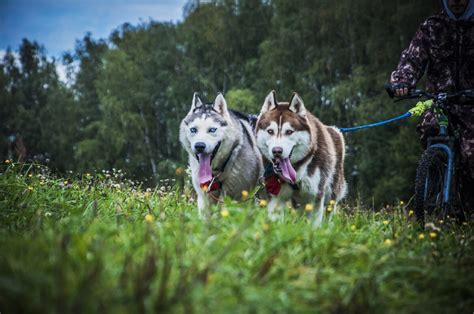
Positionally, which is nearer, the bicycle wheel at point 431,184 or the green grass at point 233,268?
the green grass at point 233,268

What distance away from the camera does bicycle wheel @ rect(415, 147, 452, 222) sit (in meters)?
4.54

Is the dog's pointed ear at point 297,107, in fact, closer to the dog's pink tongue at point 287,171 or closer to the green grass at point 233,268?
the dog's pink tongue at point 287,171

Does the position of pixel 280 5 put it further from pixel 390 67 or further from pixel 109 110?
pixel 109 110

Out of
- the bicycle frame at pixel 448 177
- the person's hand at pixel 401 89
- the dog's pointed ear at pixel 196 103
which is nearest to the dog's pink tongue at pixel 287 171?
the person's hand at pixel 401 89

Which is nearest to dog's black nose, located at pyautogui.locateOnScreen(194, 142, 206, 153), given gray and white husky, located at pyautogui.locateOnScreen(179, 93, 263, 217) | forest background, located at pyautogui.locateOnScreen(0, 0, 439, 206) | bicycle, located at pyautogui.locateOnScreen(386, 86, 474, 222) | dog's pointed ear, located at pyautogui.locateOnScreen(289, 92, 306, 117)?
gray and white husky, located at pyautogui.locateOnScreen(179, 93, 263, 217)

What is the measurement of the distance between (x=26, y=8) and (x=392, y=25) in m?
51.2

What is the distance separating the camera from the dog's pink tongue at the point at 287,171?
4.74 m

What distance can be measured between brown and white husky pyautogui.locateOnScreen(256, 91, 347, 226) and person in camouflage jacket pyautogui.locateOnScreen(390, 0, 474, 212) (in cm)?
100

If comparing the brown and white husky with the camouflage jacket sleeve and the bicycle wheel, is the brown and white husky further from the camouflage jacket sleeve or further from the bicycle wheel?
the camouflage jacket sleeve

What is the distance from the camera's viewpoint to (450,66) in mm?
5195

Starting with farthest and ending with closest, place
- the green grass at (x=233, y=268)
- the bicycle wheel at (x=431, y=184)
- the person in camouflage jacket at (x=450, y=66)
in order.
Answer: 1. the person in camouflage jacket at (x=450, y=66)
2. the bicycle wheel at (x=431, y=184)
3. the green grass at (x=233, y=268)

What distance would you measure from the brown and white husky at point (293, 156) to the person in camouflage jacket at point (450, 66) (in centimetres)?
100

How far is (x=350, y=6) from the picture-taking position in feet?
77.7

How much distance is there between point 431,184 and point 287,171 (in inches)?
55.7
